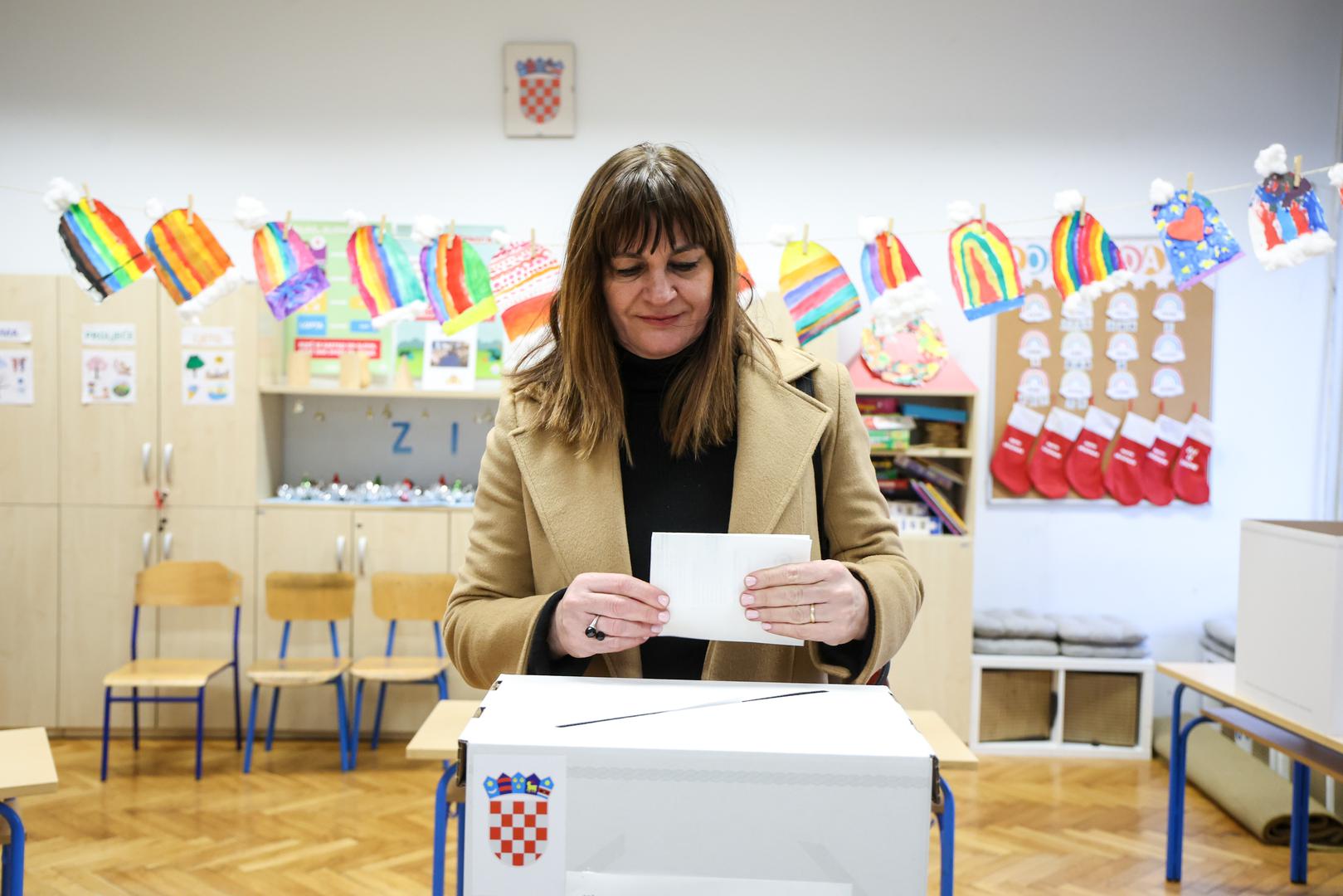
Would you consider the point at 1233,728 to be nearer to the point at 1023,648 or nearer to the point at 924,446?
the point at 1023,648

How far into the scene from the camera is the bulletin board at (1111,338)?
16.9 ft

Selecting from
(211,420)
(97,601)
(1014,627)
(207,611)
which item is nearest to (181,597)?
(207,611)

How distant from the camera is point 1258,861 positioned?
3.61 meters

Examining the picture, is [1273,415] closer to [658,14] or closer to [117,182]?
[658,14]

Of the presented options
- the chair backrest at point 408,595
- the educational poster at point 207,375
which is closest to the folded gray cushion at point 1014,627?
the chair backrest at point 408,595

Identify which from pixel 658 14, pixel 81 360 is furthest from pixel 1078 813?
pixel 81 360

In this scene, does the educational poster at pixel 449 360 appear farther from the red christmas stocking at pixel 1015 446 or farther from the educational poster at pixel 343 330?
the red christmas stocking at pixel 1015 446

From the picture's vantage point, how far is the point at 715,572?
119cm

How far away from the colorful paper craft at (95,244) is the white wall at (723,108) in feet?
4.21

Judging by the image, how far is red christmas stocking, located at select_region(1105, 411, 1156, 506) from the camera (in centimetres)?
518

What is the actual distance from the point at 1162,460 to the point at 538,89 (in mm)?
3564

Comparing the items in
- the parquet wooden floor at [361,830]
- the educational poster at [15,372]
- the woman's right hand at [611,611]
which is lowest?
the parquet wooden floor at [361,830]

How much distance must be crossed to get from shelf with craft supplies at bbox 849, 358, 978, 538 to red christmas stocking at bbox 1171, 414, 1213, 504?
1097 mm

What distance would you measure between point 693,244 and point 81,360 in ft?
14.4
